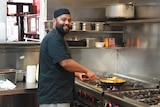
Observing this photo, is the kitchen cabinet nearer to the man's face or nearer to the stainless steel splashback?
the stainless steel splashback

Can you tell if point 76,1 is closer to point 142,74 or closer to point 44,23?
point 44,23

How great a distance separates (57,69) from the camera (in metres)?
2.15

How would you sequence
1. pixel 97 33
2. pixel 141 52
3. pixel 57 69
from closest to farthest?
1. pixel 57 69
2. pixel 141 52
3. pixel 97 33

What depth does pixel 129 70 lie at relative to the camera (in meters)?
3.13

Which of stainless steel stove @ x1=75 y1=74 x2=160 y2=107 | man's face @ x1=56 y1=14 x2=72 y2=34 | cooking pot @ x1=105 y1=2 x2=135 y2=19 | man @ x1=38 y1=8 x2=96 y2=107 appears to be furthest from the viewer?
cooking pot @ x1=105 y1=2 x2=135 y2=19

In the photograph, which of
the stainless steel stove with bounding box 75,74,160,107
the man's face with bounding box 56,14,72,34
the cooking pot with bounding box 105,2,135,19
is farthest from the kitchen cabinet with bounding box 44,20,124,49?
the man's face with bounding box 56,14,72,34

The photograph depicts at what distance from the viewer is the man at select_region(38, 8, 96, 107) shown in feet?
6.90

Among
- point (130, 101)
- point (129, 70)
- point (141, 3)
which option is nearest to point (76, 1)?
point (141, 3)

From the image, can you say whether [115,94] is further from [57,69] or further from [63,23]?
[63,23]

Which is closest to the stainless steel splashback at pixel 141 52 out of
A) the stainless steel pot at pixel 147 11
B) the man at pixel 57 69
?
the stainless steel pot at pixel 147 11

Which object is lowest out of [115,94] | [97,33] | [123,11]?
[115,94]

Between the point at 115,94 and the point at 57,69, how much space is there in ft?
1.62

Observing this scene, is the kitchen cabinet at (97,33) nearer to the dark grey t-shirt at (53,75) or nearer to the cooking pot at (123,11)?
the cooking pot at (123,11)

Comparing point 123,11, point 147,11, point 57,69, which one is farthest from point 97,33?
point 57,69
